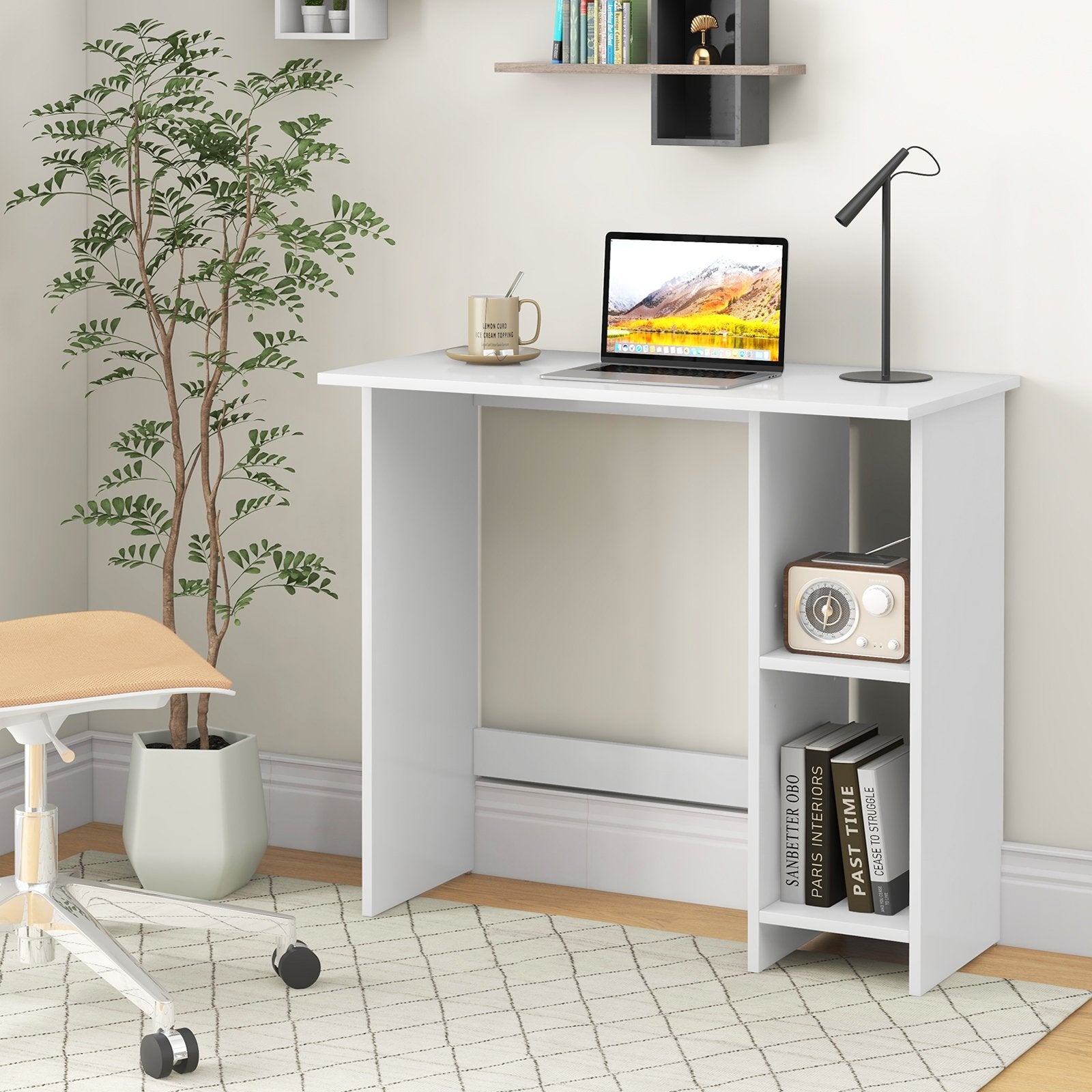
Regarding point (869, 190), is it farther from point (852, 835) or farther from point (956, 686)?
point (852, 835)

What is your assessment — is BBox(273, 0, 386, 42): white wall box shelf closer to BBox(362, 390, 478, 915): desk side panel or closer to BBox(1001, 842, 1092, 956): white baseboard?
BBox(362, 390, 478, 915): desk side panel

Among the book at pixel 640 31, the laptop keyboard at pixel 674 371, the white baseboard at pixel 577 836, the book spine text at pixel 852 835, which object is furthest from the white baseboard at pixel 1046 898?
the book at pixel 640 31

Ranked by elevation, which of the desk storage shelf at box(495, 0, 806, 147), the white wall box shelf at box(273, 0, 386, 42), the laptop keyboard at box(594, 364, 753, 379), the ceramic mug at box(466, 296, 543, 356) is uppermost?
the white wall box shelf at box(273, 0, 386, 42)

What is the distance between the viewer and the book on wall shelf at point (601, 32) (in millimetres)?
2895

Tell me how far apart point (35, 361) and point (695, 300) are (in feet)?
4.24

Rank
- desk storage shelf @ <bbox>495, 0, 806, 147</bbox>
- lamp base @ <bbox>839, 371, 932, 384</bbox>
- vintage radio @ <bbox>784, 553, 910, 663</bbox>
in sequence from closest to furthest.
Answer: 1. vintage radio @ <bbox>784, 553, 910, 663</bbox>
2. lamp base @ <bbox>839, 371, 932, 384</bbox>
3. desk storage shelf @ <bbox>495, 0, 806, 147</bbox>

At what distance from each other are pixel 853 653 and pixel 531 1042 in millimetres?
723

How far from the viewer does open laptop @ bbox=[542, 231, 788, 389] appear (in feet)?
9.22

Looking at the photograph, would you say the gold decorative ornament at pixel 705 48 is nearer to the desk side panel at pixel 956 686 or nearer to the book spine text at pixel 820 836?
the desk side panel at pixel 956 686

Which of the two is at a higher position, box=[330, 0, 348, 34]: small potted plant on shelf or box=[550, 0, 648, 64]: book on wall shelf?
box=[330, 0, 348, 34]: small potted plant on shelf

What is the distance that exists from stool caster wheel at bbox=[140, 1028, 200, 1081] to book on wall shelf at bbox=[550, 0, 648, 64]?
63.9 inches

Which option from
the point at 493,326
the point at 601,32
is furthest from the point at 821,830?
the point at 601,32

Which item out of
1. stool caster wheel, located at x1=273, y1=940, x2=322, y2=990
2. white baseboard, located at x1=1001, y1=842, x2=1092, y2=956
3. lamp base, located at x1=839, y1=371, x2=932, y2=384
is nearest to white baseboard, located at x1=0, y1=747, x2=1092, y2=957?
white baseboard, located at x1=1001, y1=842, x2=1092, y2=956

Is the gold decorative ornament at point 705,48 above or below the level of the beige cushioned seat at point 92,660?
above
